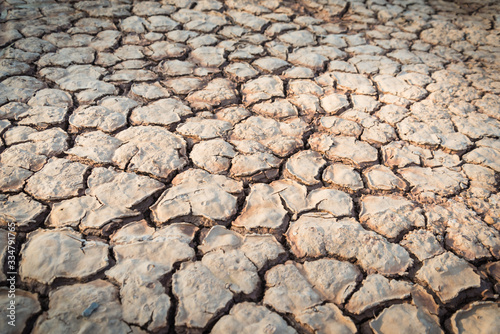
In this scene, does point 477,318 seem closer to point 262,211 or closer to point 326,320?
point 326,320

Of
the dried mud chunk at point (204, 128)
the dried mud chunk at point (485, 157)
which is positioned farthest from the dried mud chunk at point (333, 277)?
the dried mud chunk at point (485, 157)

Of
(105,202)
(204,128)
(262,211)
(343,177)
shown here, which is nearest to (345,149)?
(343,177)

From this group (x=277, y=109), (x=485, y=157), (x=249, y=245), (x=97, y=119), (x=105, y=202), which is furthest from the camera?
(x=277, y=109)

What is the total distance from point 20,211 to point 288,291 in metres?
1.01

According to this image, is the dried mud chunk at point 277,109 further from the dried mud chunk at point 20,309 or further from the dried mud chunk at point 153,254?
the dried mud chunk at point 20,309

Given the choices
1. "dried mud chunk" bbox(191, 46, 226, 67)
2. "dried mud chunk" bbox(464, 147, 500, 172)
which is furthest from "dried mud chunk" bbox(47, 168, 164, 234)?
"dried mud chunk" bbox(464, 147, 500, 172)

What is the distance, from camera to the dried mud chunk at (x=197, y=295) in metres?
1.00

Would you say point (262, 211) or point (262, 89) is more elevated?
point (262, 89)

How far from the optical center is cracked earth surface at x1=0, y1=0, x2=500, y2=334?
105 cm

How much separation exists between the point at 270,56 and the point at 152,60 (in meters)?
0.78

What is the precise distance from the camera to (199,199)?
1.38 metres

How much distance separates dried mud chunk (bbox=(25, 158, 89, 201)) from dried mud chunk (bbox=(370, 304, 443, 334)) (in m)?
1.18

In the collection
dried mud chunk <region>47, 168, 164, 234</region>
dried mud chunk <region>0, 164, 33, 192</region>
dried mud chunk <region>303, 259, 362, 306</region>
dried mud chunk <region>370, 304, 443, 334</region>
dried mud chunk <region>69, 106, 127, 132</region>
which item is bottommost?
dried mud chunk <region>370, 304, 443, 334</region>

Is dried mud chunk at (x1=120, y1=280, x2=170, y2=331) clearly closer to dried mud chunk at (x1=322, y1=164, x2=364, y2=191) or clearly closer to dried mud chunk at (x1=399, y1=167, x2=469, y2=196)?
dried mud chunk at (x1=322, y1=164, x2=364, y2=191)
